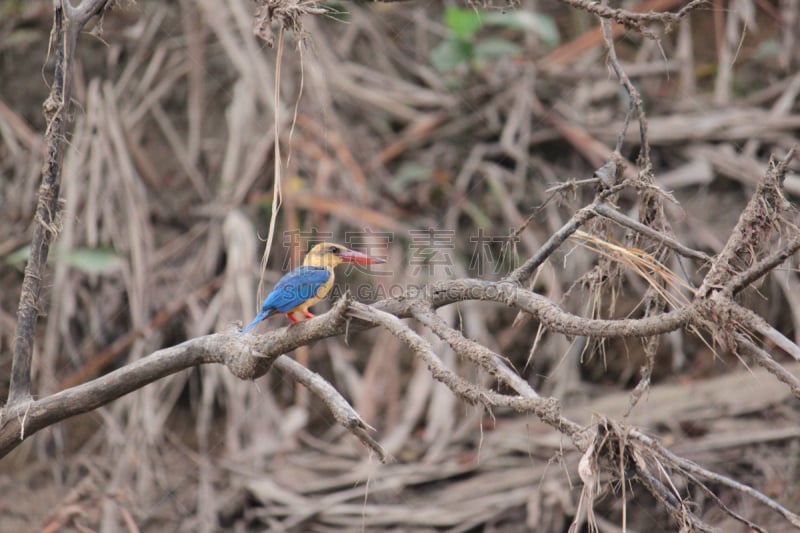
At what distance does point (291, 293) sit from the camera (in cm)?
333

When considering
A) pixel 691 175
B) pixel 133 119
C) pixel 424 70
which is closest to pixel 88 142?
pixel 133 119

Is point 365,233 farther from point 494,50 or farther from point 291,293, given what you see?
point 291,293

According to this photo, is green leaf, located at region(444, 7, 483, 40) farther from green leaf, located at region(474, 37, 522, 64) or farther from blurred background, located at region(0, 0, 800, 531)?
green leaf, located at region(474, 37, 522, 64)

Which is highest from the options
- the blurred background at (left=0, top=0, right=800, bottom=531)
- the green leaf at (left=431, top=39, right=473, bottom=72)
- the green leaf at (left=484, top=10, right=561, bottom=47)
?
the green leaf at (left=484, top=10, right=561, bottom=47)

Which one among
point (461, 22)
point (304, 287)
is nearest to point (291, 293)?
point (304, 287)

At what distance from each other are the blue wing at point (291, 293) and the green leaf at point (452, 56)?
11.7 feet

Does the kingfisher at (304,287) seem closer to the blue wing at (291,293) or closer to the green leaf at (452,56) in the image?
the blue wing at (291,293)

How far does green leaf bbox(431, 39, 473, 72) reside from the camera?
21.6ft

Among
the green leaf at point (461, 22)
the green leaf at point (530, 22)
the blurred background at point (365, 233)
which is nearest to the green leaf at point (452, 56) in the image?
the blurred background at point (365, 233)

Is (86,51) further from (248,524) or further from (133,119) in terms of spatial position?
(248,524)

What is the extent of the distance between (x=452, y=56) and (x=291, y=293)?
3831mm

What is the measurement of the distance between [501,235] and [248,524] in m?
2.78

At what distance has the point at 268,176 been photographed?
6398 mm

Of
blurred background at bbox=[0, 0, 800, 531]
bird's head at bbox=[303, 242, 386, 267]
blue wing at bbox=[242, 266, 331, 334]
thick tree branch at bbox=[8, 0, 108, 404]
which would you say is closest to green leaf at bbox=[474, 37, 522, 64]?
blurred background at bbox=[0, 0, 800, 531]
